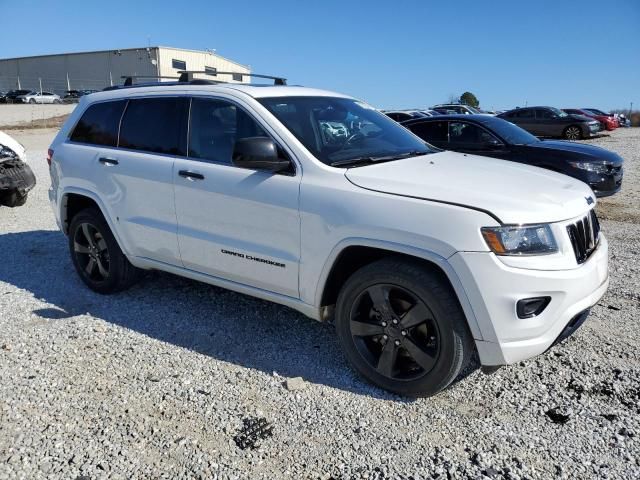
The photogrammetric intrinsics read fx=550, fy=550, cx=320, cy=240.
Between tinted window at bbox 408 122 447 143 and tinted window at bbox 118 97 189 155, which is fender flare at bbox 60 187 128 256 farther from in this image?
tinted window at bbox 408 122 447 143

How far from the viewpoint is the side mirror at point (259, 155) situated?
343cm

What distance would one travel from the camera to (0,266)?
234 inches

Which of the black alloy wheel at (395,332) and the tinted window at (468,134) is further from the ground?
the tinted window at (468,134)

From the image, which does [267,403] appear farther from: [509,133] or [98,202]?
[509,133]

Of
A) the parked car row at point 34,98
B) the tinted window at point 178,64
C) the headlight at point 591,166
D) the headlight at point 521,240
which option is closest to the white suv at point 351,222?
the headlight at point 521,240

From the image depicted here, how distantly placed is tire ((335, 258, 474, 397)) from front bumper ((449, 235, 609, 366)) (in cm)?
15

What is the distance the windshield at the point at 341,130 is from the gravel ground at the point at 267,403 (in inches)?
55.4

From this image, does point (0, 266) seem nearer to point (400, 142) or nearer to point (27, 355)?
point (27, 355)

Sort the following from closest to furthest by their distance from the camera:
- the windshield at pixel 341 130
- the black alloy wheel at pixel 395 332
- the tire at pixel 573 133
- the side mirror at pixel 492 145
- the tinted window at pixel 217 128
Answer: the black alloy wheel at pixel 395 332
the windshield at pixel 341 130
the tinted window at pixel 217 128
the side mirror at pixel 492 145
the tire at pixel 573 133

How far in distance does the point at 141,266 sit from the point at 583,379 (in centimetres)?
342

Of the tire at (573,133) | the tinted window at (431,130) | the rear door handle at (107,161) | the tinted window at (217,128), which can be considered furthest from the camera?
the tire at (573,133)

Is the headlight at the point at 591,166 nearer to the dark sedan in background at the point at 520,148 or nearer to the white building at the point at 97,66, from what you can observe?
the dark sedan in background at the point at 520,148

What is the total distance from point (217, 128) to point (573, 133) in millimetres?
24072

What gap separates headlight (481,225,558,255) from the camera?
9.26 ft
